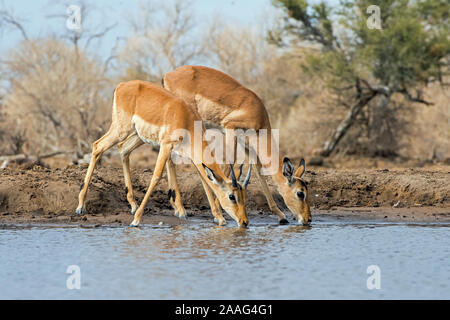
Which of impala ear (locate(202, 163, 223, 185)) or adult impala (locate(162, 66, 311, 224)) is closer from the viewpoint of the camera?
impala ear (locate(202, 163, 223, 185))

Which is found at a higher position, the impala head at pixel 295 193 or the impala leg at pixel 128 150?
the impala leg at pixel 128 150

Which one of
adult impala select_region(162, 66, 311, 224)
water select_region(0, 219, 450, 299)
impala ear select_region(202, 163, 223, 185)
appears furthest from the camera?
adult impala select_region(162, 66, 311, 224)

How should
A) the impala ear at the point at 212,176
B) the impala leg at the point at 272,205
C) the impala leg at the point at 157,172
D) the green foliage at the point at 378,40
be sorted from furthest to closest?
the green foliage at the point at 378,40 < the impala leg at the point at 272,205 < the impala leg at the point at 157,172 < the impala ear at the point at 212,176

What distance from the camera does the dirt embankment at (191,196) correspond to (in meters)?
13.3

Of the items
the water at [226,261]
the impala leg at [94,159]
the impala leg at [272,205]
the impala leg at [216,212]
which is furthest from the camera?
the impala leg at [272,205]

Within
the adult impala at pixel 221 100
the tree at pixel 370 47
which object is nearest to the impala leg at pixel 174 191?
the adult impala at pixel 221 100

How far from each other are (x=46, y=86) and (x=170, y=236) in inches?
905

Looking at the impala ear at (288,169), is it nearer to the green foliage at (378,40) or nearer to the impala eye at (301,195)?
the impala eye at (301,195)

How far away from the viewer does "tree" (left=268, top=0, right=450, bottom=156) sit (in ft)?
82.9

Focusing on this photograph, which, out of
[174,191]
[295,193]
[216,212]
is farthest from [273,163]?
[174,191]

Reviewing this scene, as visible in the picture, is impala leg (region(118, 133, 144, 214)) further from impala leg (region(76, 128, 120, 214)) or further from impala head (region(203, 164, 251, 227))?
impala head (region(203, 164, 251, 227))

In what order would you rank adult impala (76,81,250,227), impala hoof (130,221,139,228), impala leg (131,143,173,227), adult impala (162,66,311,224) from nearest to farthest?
adult impala (76,81,250,227)
impala leg (131,143,173,227)
impala hoof (130,221,139,228)
adult impala (162,66,311,224)

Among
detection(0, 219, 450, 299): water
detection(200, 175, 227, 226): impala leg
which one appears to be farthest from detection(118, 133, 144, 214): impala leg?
detection(200, 175, 227, 226): impala leg
